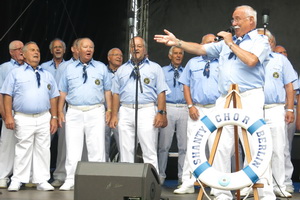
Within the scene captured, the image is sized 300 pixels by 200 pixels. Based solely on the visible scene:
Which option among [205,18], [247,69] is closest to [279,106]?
[247,69]

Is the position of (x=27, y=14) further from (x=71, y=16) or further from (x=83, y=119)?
(x=83, y=119)

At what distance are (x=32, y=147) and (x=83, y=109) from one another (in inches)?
27.2

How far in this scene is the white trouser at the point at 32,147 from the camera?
7.73m

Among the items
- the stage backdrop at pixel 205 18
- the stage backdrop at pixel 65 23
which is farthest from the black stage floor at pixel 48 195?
the stage backdrop at pixel 205 18

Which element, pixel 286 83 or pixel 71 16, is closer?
pixel 286 83

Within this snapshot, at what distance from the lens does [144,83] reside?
26.3 feet

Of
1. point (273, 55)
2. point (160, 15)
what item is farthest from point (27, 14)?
point (273, 55)

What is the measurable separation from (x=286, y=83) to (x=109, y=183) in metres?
3.08

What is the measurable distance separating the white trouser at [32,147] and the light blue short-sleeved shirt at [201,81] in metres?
1.58

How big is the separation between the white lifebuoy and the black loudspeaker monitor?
42cm

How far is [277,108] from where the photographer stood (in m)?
7.62

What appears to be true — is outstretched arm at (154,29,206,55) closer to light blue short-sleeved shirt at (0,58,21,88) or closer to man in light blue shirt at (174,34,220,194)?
man in light blue shirt at (174,34,220,194)

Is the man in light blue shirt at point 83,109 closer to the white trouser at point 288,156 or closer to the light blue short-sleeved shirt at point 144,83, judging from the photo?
the light blue short-sleeved shirt at point 144,83

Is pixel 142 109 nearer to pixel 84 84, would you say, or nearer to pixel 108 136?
pixel 84 84
